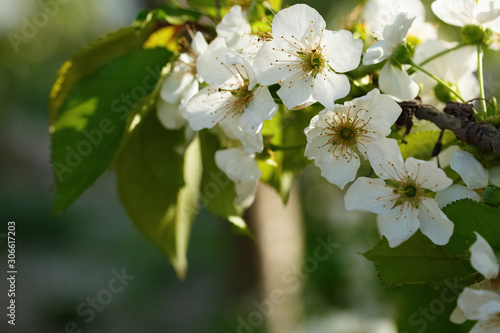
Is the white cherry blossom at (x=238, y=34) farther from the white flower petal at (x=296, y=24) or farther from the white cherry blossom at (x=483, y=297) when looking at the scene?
the white cherry blossom at (x=483, y=297)

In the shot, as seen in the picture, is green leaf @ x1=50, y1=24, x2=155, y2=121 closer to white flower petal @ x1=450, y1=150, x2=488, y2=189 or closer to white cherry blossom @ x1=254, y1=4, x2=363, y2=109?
white cherry blossom @ x1=254, y1=4, x2=363, y2=109

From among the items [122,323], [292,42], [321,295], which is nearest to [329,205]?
[321,295]

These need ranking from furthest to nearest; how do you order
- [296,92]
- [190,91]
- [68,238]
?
[68,238], [190,91], [296,92]

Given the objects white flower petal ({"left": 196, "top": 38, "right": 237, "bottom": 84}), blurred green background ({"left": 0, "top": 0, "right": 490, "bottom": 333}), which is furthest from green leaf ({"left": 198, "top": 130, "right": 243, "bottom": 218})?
blurred green background ({"left": 0, "top": 0, "right": 490, "bottom": 333})

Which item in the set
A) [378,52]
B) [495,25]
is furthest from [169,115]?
[495,25]

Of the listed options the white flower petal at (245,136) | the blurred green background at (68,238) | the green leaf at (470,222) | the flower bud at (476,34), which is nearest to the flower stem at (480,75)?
the flower bud at (476,34)

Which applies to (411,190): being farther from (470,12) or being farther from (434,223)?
(470,12)

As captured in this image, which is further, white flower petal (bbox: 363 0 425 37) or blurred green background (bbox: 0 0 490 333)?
blurred green background (bbox: 0 0 490 333)
